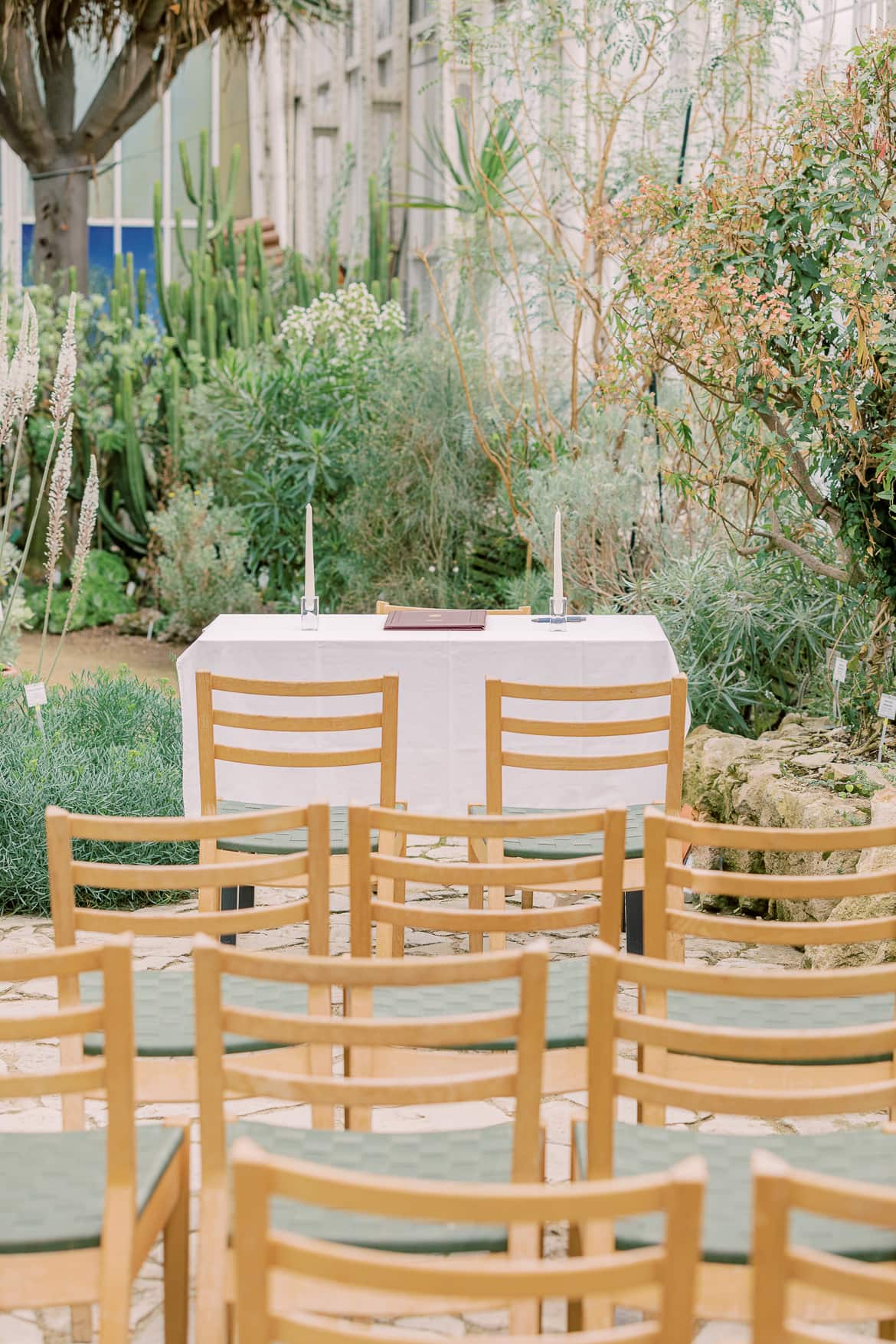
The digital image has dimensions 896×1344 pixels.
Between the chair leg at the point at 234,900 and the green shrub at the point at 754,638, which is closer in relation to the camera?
the chair leg at the point at 234,900

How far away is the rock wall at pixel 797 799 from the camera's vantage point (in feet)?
11.8

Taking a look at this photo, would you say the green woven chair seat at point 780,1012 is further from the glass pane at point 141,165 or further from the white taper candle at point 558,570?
the glass pane at point 141,165

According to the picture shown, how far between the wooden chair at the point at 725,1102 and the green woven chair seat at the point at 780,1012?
323 millimetres

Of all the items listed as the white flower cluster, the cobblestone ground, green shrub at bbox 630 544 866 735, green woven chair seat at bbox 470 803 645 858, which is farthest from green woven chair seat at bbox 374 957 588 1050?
the white flower cluster

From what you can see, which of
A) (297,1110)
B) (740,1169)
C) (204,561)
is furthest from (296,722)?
(204,561)

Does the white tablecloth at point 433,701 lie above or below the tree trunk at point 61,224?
below

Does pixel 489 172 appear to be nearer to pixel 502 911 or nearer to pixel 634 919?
pixel 634 919

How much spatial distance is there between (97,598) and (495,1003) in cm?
705

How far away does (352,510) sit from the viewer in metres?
7.64

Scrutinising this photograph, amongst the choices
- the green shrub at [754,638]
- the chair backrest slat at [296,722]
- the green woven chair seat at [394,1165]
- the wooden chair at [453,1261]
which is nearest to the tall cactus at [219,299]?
the green shrub at [754,638]

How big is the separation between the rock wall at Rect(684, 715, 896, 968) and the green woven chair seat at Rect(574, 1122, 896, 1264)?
159 cm

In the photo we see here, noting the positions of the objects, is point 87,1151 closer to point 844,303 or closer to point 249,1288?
point 249,1288

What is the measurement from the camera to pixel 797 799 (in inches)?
157

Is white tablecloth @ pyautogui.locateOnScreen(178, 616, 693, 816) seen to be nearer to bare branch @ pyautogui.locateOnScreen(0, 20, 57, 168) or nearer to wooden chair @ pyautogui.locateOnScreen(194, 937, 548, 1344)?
wooden chair @ pyautogui.locateOnScreen(194, 937, 548, 1344)
